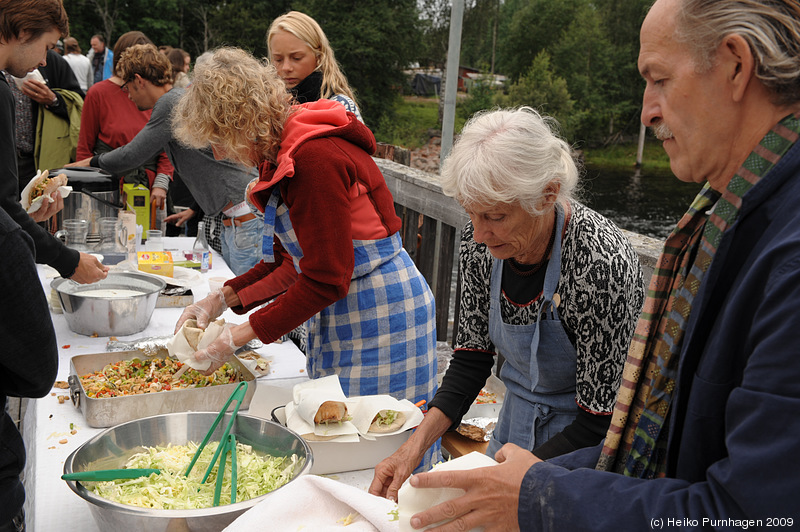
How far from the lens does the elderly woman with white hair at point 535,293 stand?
5.10ft

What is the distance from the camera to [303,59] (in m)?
3.06

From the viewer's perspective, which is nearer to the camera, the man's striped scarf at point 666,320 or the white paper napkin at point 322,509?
the man's striped scarf at point 666,320

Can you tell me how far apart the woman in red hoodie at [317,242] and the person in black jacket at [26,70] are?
1.97 ft

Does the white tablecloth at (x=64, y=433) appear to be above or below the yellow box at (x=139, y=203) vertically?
below

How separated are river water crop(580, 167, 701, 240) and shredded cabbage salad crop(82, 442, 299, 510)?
13.9 m

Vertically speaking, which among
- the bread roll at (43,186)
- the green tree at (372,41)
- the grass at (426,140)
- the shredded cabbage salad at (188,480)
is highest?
the green tree at (372,41)

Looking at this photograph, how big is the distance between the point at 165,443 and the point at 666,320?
1.09 meters

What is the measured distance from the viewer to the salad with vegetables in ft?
6.23

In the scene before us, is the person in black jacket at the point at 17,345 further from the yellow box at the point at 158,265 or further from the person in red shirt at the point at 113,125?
the person in red shirt at the point at 113,125

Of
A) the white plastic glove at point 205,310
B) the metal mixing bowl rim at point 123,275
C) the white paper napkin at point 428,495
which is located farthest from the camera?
the metal mixing bowl rim at point 123,275

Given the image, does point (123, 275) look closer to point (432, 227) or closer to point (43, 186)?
point (43, 186)

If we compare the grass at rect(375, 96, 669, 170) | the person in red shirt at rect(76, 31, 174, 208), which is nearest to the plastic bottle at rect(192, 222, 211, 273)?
the person in red shirt at rect(76, 31, 174, 208)

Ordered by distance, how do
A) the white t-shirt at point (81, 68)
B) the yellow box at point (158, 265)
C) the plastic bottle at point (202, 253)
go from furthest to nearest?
the white t-shirt at point (81, 68) → the plastic bottle at point (202, 253) → the yellow box at point (158, 265)

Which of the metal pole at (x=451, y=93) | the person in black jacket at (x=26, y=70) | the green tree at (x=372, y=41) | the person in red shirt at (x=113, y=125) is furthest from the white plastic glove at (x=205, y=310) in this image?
the green tree at (x=372, y=41)
